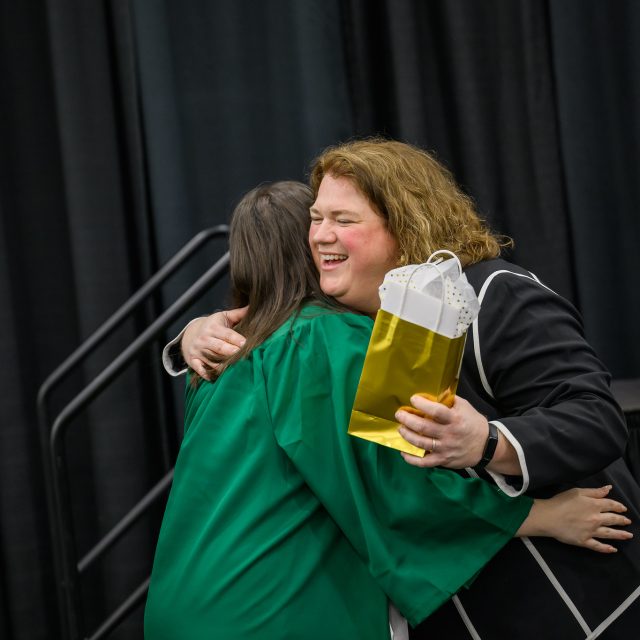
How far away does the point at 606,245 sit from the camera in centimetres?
314

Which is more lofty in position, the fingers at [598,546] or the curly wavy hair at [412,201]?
the curly wavy hair at [412,201]

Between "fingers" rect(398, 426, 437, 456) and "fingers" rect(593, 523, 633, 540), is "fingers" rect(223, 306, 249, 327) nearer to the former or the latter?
"fingers" rect(398, 426, 437, 456)

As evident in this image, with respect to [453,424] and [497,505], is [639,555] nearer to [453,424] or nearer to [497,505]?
[497,505]

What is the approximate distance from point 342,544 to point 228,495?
206 millimetres

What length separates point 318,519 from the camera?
1580mm

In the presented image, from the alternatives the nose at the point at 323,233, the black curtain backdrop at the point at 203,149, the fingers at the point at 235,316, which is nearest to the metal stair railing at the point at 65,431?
the black curtain backdrop at the point at 203,149

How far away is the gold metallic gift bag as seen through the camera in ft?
4.26

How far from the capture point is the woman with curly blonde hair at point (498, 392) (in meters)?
1.38

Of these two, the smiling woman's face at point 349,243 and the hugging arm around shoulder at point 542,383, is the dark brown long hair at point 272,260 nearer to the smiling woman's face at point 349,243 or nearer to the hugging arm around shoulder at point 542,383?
the smiling woman's face at point 349,243

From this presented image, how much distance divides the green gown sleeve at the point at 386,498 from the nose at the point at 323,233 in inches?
8.7

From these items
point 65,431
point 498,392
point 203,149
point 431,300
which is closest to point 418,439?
point 431,300

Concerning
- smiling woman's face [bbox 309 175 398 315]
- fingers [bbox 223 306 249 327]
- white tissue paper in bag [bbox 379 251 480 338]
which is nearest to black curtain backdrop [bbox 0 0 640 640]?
fingers [bbox 223 306 249 327]

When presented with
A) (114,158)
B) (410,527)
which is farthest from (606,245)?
(410,527)

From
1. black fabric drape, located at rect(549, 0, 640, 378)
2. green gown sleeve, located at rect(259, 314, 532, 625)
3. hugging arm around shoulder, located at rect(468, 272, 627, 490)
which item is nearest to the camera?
hugging arm around shoulder, located at rect(468, 272, 627, 490)
